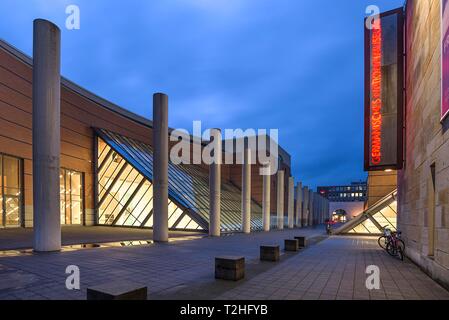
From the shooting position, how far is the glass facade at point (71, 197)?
983 inches

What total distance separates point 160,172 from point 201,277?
962 centimetres

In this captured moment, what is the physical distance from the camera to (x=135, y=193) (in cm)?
2677

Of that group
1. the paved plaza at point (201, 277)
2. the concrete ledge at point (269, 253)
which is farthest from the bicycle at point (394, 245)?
the concrete ledge at point (269, 253)

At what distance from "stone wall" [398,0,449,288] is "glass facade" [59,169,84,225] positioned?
78.2ft

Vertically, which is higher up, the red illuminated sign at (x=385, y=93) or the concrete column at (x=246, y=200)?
the red illuminated sign at (x=385, y=93)

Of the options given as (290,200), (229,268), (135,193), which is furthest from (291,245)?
(290,200)

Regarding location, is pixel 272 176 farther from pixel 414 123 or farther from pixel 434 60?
pixel 434 60

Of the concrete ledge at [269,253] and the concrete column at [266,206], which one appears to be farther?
the concrete column at [266,206]

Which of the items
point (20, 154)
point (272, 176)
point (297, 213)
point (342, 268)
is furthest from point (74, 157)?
point (297, 213)

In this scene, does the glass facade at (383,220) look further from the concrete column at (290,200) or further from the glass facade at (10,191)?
the glass facade at (10,191)

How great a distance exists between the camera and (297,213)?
5191cm

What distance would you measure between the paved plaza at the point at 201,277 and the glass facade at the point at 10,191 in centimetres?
1196
